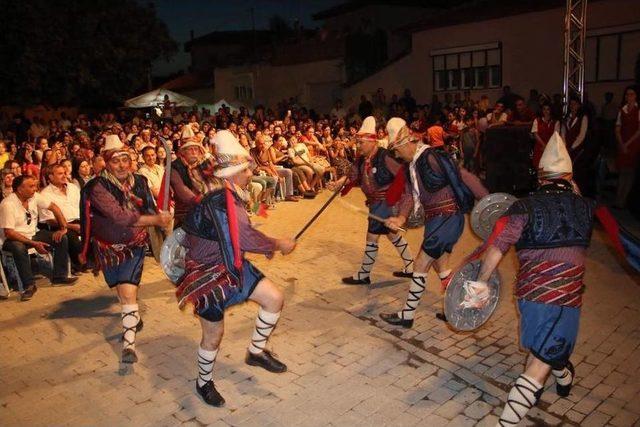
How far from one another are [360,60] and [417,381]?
2300 centimetres

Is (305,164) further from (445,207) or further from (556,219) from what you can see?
(556,219)

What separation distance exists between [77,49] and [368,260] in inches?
809

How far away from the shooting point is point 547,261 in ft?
10.9

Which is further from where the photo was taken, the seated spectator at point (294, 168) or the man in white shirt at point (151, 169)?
the seated spectator at point (294, 168)

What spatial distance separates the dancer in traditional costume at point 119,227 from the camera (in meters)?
4.78

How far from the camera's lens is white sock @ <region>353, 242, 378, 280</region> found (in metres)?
6.57

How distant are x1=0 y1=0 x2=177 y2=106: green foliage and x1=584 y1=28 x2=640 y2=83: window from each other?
61.9ft

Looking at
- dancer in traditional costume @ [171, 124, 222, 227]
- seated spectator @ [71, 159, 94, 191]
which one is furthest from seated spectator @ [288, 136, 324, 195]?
dancer in traditional costume @ [171, 124, 222, 227]

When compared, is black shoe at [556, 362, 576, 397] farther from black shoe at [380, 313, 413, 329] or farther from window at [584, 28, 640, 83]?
window at [584, 28, 640, 83]

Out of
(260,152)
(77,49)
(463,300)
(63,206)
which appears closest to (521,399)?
(463,300)

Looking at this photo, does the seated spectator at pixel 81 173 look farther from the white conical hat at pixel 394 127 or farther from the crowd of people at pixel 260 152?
the white conical hat at pixel 394 127

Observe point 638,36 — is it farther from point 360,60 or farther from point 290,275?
point 290,275

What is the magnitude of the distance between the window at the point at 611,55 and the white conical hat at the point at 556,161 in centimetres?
1585

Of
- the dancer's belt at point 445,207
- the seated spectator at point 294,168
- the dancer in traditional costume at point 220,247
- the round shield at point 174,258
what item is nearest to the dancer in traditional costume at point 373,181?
the dancer's belt at point 445,207
